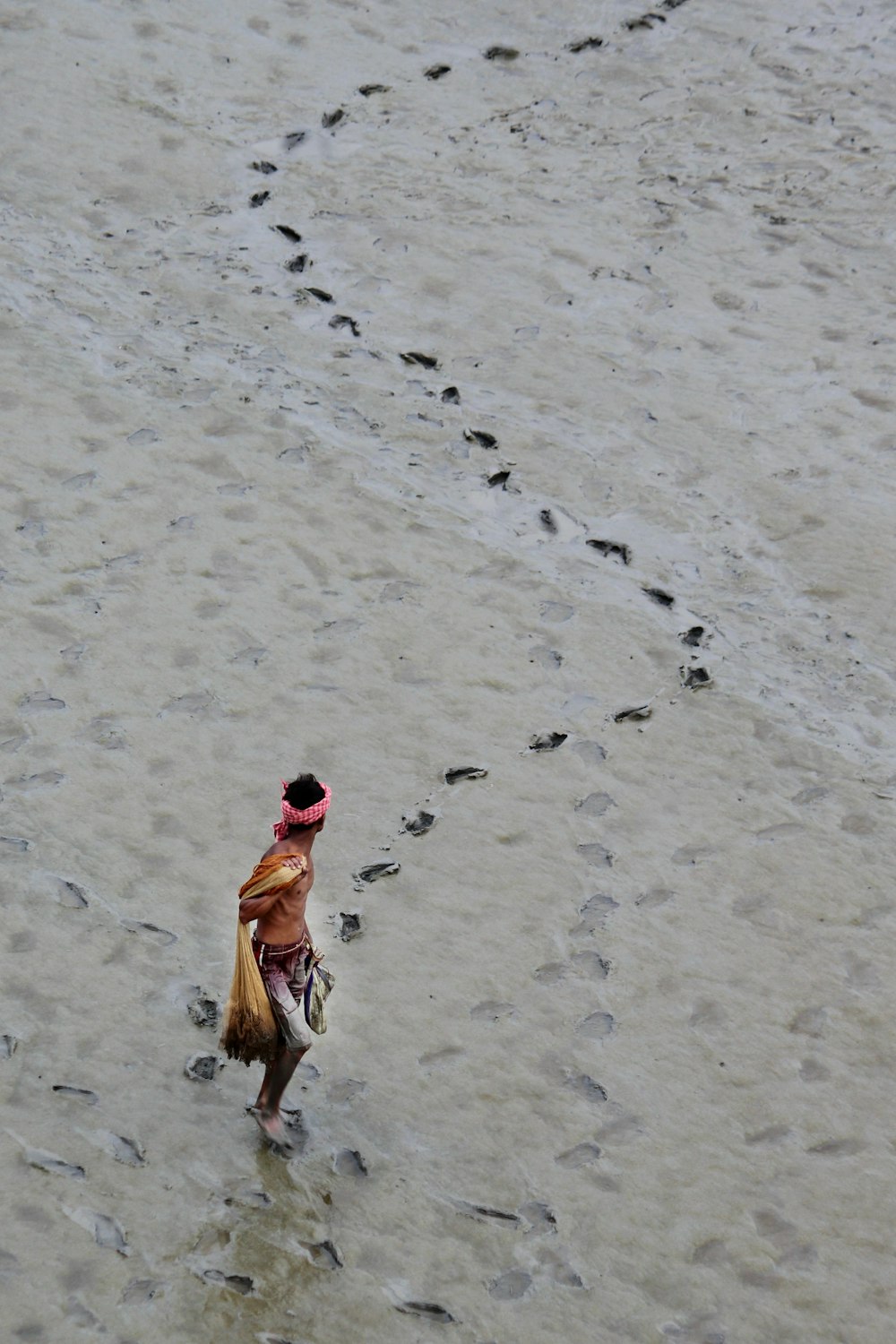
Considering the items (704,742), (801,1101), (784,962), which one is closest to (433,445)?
(704,742)

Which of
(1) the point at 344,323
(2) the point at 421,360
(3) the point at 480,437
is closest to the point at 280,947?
(3) the point at 480,437

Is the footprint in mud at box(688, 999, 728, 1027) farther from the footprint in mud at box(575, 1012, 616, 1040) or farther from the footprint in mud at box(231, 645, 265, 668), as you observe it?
the footprint in mud at box(231, 645, 265, 668)

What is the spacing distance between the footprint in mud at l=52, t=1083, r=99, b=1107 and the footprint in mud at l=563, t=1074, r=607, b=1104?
1325 millimetres

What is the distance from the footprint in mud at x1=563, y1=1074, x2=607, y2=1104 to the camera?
14.3 feet

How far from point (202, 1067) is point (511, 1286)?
105 cm

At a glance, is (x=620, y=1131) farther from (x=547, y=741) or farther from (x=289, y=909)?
(x=547, y=741)

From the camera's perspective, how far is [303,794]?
3869mm

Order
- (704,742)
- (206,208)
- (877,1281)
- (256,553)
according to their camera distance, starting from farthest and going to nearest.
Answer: (206,208)
(256,553)
(704,742)
(877,1281)

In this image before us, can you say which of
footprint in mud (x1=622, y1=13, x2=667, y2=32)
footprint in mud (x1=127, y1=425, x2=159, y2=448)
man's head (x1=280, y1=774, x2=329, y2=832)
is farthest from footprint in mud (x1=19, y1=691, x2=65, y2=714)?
footprint in mud (x1=622, y1=13, x2=667, y2=32)

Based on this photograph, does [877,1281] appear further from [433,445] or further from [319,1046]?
[433,445]

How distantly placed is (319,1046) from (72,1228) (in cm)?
90

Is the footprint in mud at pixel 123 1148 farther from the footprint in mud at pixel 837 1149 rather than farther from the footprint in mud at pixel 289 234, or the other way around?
the footprint in mud at pixel 289 234

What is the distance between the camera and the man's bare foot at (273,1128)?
4090 mm

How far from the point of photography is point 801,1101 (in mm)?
4391
